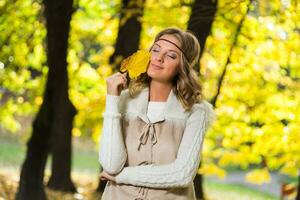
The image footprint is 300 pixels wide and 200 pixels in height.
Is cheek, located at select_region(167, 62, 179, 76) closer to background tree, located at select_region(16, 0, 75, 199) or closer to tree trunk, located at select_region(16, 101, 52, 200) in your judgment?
background tree, located at select_region(16, 0, 75, 199)

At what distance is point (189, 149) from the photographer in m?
2.80

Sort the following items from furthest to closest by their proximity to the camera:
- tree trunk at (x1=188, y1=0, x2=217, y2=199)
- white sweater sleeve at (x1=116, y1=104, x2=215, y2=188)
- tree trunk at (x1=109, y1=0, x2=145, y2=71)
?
tree trunk at (x1=109, y1=0, x2=145, y2=71) → tree trunk at (x1=188, y1=0, x2=217, y2=199) → white sweater sleeve at (x1=116, y1=104, x2=215, y2=188)

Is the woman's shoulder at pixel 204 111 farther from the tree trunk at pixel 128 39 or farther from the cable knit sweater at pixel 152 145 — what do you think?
the tree trunk at pixel 128 39

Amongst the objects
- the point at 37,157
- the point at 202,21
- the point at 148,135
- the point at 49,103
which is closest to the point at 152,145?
the point at 148,135

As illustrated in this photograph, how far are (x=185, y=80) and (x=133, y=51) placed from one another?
624 cm

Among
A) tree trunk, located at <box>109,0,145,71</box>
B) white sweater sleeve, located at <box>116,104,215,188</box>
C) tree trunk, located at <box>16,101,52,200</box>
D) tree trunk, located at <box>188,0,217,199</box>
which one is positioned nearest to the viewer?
white sweater sleeve, located at <box>116,104,215,188</box>

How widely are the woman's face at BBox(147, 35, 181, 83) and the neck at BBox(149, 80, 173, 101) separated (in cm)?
3

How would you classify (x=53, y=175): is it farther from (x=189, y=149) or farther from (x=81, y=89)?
(x=189, y=149)

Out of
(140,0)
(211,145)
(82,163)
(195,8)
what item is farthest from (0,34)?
(82,163)

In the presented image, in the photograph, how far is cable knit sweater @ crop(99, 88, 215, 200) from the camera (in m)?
2.78

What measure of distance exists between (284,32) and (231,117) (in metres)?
1.59

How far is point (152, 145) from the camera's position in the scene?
2.84 metres

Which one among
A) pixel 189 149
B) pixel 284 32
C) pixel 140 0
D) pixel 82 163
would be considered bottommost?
pixel 82 163

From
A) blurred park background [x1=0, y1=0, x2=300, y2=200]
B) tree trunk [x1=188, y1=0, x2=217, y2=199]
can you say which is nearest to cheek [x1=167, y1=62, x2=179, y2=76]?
blurred park background [x1=0, y1=0, x2=300, y2=200]
